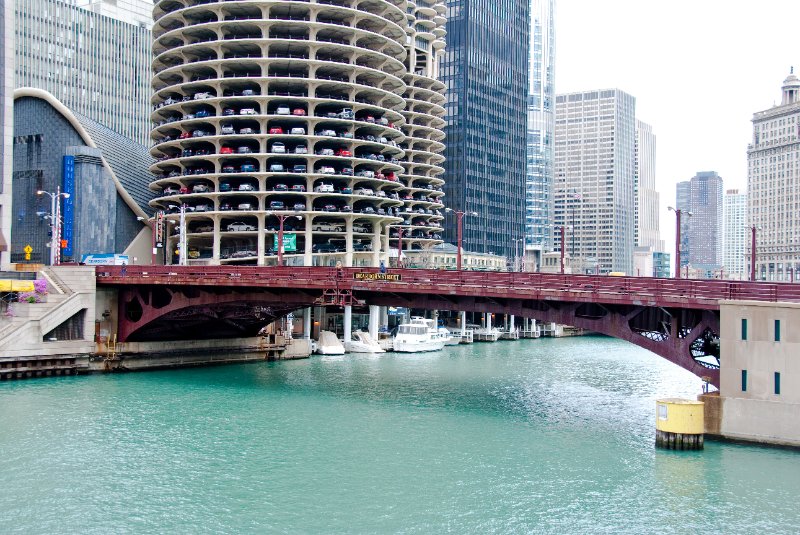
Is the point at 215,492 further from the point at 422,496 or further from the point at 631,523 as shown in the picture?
the point at 631,523

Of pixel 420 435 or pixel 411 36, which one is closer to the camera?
pixel 420 435

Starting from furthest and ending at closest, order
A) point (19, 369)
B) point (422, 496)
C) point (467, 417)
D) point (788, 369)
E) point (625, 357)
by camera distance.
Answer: point (625, 357) → point (19, 369) → point (467, 417) → point (788, 369) → point (422, 496)

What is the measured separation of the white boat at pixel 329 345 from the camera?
111250 mm

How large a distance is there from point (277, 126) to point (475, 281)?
76.5 meters

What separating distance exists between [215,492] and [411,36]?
469 ft

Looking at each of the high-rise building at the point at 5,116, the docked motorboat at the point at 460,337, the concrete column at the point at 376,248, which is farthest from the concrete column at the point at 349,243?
the high-rise building at the point at 5,116

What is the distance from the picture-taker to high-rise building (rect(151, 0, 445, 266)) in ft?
420

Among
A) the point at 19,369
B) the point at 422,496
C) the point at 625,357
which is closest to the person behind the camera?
the point at 422,496

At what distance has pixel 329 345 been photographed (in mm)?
112250

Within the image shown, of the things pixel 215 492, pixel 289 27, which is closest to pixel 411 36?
pixel 289 27

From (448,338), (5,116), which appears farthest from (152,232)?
(448,338)

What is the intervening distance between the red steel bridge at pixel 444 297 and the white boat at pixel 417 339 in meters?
29.5

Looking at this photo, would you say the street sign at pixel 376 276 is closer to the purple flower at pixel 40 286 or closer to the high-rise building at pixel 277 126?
the purple flower at pixel 40 286

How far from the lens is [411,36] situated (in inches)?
6781
